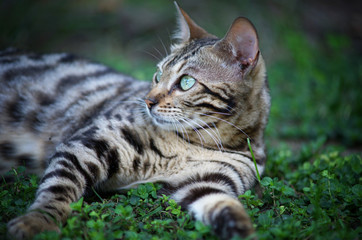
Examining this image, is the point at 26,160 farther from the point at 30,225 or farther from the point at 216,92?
the point at 216,92

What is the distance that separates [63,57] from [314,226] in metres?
3.00

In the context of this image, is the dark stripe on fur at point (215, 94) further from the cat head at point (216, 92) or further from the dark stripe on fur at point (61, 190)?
the dark stripe on fur at point (61, 190)

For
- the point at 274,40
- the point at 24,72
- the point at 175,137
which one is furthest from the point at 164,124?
the point at 274,40

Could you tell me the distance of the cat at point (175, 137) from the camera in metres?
2.18

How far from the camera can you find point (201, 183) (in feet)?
7.52

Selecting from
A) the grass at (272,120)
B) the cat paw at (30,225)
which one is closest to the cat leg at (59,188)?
the cat paw at (30,225)

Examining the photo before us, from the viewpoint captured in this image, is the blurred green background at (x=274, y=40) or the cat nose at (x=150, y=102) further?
the blurred green background at (x=274, y=40)

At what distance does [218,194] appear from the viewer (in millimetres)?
2145

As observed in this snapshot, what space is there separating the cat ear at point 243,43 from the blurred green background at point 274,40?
1725 millimetres

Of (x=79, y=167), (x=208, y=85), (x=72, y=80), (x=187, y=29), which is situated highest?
(x=187, y=29)

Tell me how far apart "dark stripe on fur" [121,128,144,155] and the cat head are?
7.5 inches

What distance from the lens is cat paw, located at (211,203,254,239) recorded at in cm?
173

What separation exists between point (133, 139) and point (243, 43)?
1089 millimetres

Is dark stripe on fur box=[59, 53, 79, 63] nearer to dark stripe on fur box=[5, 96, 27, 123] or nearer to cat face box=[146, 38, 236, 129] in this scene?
dark stripe on fur box=[5, 96, 27, 123]
